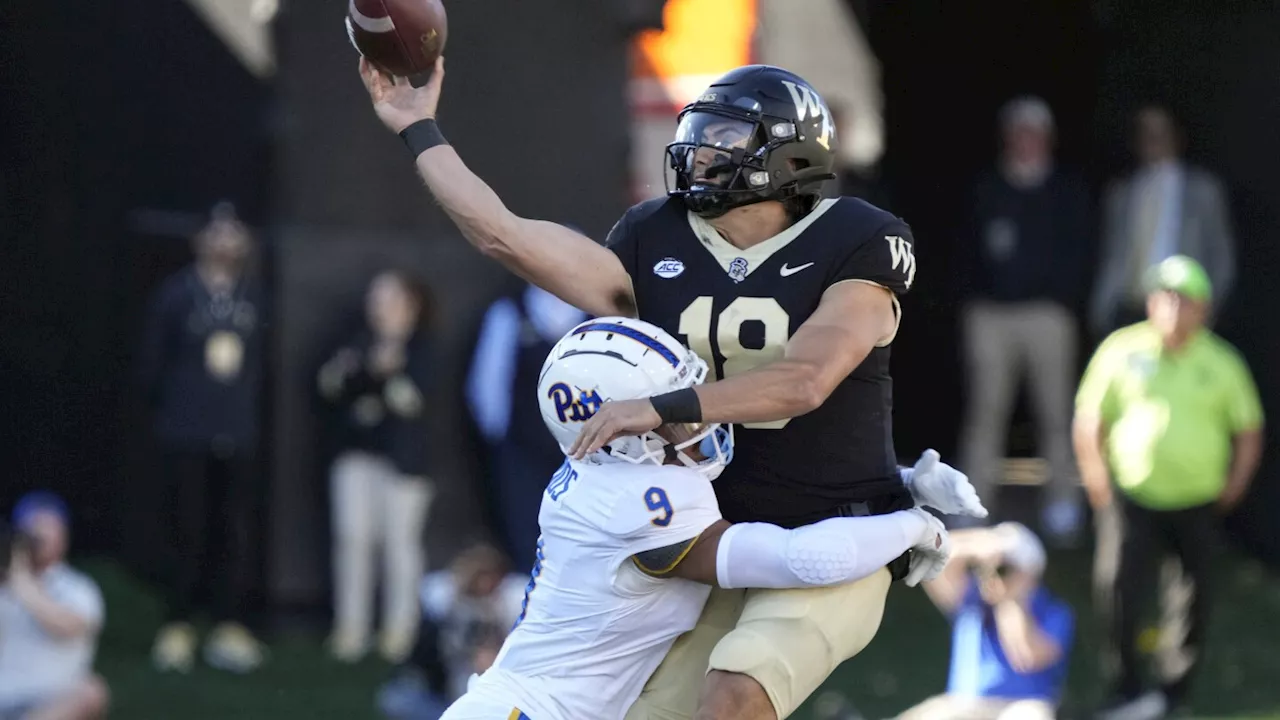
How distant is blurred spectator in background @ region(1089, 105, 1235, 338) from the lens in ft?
33.7

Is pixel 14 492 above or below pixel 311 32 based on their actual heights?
below

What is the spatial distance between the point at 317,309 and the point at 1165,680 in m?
4.54

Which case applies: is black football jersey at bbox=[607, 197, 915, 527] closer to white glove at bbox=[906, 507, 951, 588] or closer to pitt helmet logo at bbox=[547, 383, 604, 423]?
white glove at bbox=[906, 507, 951, 588]

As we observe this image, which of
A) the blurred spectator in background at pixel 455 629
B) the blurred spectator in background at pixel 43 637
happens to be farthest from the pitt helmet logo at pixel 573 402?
the blurred spectator in background at pixel 43 637

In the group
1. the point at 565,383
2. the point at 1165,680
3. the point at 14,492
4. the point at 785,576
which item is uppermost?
the point at 565,383

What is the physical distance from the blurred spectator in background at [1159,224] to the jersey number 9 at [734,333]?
6.33 meters

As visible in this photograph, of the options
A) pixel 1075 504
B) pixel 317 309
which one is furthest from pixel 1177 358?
pixel 317 309

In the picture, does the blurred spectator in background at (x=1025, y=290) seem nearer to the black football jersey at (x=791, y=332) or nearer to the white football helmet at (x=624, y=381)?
the black football jersey at (x=791, y=332)

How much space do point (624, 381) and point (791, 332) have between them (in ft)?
1.48

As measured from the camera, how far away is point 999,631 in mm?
7266

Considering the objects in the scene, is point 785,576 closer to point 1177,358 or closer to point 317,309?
point 1177,358

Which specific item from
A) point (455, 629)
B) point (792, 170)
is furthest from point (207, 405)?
point (792, 170)

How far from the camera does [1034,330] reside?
10664 mm

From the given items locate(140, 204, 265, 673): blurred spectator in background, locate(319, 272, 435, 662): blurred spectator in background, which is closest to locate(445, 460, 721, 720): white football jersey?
locate(319, 272, 435, 662): blurred spectator in background
